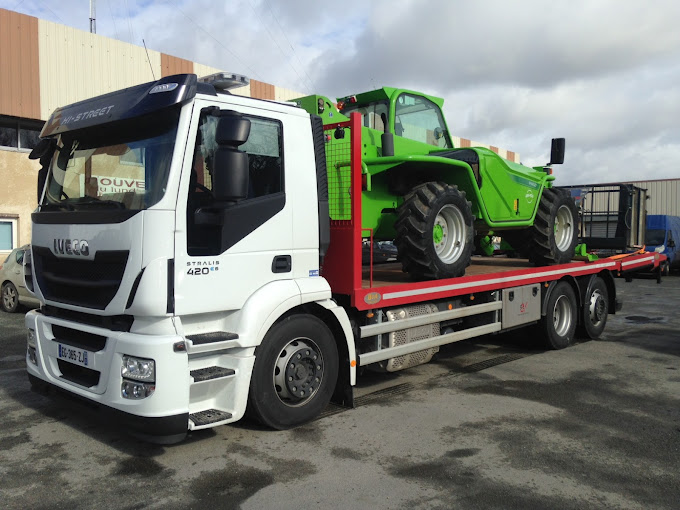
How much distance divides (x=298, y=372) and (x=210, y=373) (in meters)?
0.83

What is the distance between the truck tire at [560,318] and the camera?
8316mm

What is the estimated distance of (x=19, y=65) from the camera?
1455 cm

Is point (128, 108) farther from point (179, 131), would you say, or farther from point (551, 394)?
point (551, 394)

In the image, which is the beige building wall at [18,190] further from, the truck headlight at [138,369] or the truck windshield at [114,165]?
the truck headlight at [138,369]

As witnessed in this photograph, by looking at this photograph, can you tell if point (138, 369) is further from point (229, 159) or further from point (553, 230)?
point (553, 230)

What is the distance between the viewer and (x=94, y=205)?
4.39 meters

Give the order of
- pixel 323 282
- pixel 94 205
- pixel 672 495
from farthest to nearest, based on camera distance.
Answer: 1. pixel 323 282
2. pixel 94 205
3. pixel 672 495

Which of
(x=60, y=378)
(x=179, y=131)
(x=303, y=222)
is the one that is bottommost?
(x=60, y=378)

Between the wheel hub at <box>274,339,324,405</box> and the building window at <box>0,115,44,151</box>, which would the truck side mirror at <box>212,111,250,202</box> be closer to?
the wheel hub at <box>274,339,324,405</box>

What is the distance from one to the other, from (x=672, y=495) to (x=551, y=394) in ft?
7.76

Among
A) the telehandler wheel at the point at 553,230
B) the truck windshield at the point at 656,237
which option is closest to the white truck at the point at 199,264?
the telehandler wheel at the point at 553,230

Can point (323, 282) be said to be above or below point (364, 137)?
below

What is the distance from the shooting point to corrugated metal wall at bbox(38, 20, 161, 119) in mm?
15055

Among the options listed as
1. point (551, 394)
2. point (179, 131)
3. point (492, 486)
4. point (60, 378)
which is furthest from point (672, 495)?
point (60, 378)
